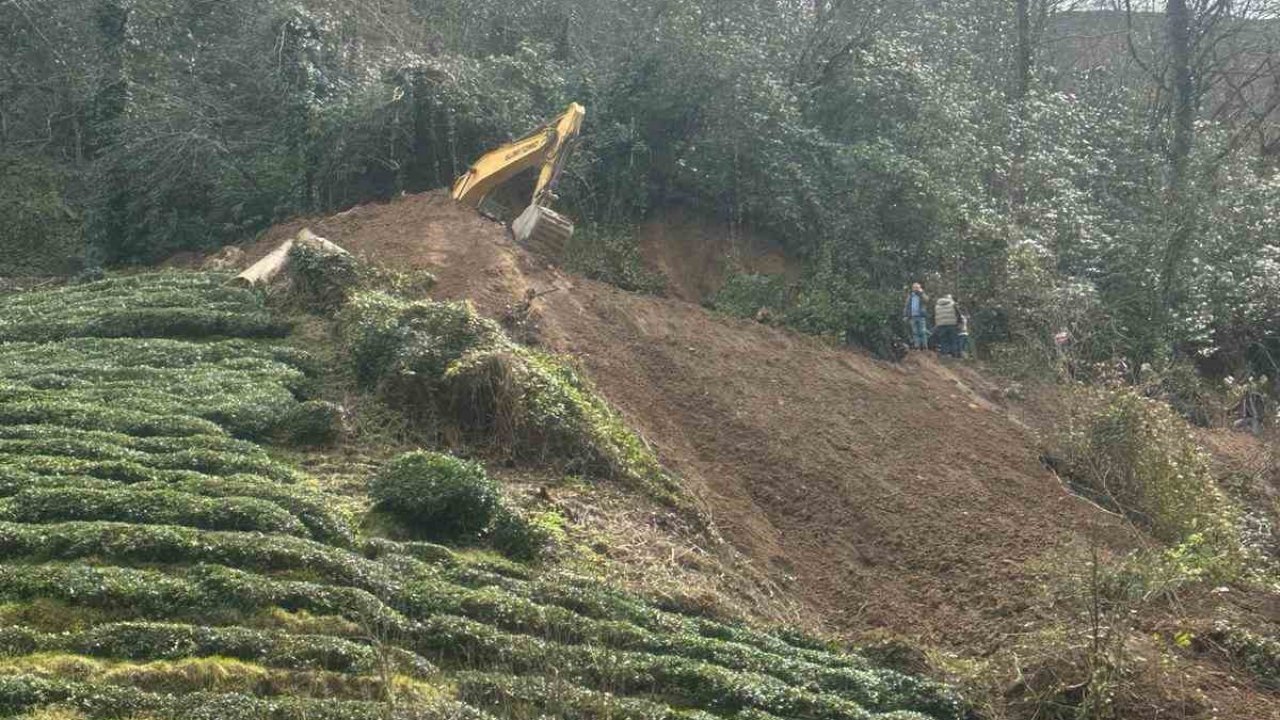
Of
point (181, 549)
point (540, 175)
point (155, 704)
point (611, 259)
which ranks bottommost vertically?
point (155, 704)

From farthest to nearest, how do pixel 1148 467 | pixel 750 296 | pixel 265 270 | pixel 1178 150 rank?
1. pixel 1178 150
2. pixel 750 296
3. pixel 265 270
4. pixel 1148 467

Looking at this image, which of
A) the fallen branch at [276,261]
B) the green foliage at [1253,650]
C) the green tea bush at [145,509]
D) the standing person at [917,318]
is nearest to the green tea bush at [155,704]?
the green tea bush at [145,509]

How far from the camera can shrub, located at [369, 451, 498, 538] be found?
12.4 m

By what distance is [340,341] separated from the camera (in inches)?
650

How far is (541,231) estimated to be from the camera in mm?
20609

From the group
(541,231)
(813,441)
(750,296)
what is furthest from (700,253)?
(813,441)

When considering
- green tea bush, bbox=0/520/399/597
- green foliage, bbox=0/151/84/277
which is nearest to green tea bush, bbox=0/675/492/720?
green tea bush, bbox=0/520/399/597

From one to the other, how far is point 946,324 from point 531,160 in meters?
6.21

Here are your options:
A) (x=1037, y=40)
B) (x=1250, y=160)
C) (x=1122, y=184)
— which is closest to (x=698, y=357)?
(x=1122, y=184)

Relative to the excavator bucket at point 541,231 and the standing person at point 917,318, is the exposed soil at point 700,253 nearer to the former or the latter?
the standing person at point 917,318

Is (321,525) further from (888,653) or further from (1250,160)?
(1250,160)

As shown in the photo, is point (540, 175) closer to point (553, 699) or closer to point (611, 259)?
point (611, 259)

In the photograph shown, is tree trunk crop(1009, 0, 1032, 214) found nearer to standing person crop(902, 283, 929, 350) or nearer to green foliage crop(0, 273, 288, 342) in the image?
standing person crop(902, 283, 929, 350)

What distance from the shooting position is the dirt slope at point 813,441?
576 inches
